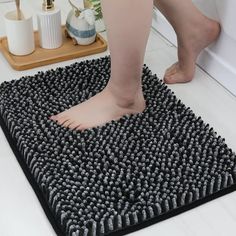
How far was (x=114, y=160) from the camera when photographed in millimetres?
1035

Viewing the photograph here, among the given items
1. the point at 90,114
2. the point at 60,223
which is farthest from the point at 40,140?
the point at 60,223

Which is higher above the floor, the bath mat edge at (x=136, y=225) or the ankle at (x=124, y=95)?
the ankle at (x=124, y=95)

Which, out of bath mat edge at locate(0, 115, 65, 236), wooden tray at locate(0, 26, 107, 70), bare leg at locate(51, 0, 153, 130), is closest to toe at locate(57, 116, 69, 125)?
bare leg at locate(51, 0, 153, 130)

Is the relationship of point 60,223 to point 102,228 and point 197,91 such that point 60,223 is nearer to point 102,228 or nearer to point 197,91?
point 102,228

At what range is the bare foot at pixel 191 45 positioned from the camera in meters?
1.32

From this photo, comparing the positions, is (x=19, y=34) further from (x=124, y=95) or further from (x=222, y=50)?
(x=222, y=50)

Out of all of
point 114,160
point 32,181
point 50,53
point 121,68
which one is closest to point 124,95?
point 121,68

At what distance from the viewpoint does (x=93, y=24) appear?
148 cm

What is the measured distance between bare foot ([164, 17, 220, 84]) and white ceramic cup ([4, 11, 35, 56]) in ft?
1.38

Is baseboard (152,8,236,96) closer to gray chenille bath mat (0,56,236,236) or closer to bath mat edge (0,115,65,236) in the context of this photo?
gray chenille bath mat (0,56,236,236)

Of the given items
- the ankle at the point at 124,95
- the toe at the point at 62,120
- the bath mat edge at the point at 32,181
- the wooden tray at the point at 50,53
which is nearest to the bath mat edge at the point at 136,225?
the bath mat edge at the point at 32,181

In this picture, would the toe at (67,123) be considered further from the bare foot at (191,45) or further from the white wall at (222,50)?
the white wall at (222,50)

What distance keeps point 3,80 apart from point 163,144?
53 centimetres

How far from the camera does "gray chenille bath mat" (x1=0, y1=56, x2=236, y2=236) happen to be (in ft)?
3.03
